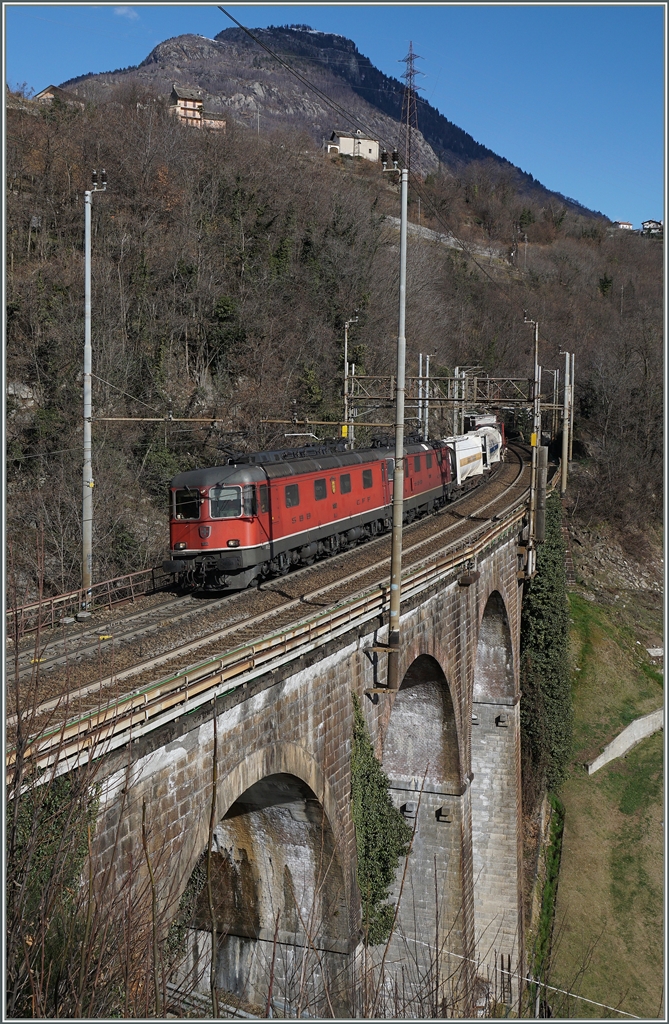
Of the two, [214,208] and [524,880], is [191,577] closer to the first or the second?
[524,880]

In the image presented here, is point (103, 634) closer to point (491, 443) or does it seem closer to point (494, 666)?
point (494, 666)

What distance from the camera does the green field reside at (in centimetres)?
2705

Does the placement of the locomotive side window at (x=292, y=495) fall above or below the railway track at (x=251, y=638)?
above

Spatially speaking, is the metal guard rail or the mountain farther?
the mountain

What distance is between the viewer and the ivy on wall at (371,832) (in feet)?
48.6

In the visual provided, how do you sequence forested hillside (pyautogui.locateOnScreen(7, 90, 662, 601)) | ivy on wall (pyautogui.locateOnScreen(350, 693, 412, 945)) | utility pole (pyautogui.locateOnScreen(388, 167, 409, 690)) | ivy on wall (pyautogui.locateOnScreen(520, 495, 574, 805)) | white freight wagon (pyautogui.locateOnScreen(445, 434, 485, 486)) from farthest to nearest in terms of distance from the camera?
white freight wagon (pyautogui.locateOnScreen(445, 434, 485, 486)) < ivy on wall (pyautogui.locateOnScreen(520, 495, 574, 805)) < forested hillside (pyautogui.locateOnScreen(7, 90, 662, 601)) < ivy on wall (pyautogui.locateOnScreen(350, 693, 412, 945)) < utility pole (pyautogui.locateOnScreen(388, 167, 409, 690))

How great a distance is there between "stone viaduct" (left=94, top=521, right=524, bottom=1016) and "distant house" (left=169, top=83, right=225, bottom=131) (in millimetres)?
34884

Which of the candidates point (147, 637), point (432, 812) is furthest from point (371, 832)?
point (432, 812)

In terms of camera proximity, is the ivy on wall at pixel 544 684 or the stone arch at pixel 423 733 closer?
the stone arch at pixel 423 733

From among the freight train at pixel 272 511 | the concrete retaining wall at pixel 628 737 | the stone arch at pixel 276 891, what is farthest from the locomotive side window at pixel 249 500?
the concrete retaining wall at pixel 628 737

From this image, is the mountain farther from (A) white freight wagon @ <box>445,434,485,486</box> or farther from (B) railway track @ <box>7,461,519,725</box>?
(B) railway track @ <box>7,461,519,725</box>

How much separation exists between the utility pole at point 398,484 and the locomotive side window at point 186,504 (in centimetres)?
519

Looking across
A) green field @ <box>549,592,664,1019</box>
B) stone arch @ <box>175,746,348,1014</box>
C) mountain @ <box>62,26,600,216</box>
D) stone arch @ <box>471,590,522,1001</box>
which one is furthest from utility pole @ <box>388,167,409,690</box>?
mountain @ <box>62,26,600,216</box>

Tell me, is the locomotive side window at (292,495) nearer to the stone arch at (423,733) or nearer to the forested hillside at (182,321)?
the forested hillside at (182,321)
